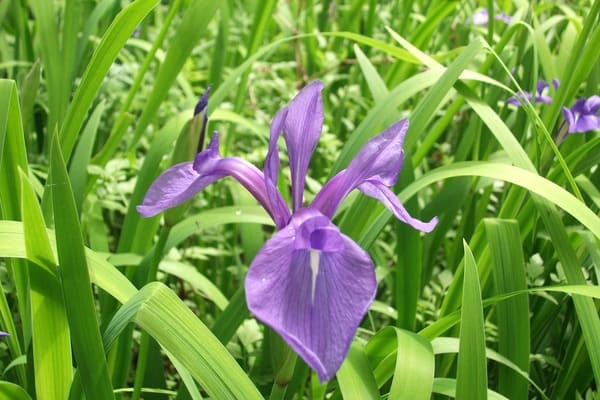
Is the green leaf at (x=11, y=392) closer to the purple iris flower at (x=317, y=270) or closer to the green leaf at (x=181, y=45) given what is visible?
the purple iris flower at (x=317, y=270)

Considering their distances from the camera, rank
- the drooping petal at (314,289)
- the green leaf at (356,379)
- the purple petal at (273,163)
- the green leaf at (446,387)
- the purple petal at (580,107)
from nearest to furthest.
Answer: the drooping petal at (314,289)
the purple petal at (273,163)
the green leaf at (356,379)
the green leaf at (446,387)
the purple petal at (580,107)

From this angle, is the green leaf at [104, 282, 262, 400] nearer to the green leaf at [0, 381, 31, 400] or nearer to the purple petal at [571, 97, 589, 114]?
the green leaf at [0, 381, 31, 400]

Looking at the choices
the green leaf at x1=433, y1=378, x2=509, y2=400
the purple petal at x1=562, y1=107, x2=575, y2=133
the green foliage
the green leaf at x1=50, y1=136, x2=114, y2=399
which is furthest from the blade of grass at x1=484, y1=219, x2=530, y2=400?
the green leaf at x1=50, y1=136, x2=114, y2=399

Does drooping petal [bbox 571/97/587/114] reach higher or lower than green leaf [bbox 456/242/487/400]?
higher

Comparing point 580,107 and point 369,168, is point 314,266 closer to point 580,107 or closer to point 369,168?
point 369,168

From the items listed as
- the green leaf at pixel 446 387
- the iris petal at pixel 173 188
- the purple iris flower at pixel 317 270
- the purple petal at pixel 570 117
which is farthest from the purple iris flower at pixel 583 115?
the iris petal at pixel 173 188
